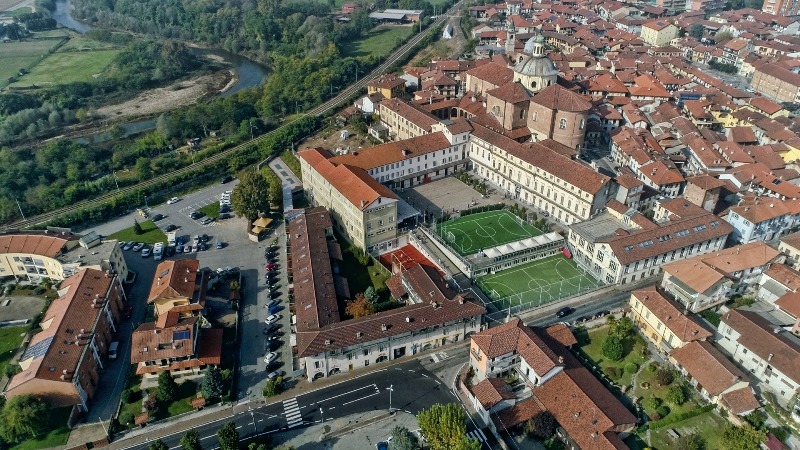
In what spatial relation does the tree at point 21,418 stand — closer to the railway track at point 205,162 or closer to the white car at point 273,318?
the white car at point 273,318

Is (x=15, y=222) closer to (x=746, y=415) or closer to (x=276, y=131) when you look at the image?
(x=276, y=131)

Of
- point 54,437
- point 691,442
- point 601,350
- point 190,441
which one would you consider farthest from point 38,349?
point 691,442

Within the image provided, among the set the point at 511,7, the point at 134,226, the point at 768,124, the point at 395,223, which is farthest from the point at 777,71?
the point at 134,226

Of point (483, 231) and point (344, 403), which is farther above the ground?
point (483, 231)

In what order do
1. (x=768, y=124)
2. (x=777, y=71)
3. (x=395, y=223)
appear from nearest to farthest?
(x=395, y=223) < (x=768, y=124) < (x=777, y=71)

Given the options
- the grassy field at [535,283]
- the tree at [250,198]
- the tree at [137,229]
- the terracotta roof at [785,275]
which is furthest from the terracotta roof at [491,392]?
the tree at [137,229]

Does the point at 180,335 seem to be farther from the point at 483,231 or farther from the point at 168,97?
the point at 168,97

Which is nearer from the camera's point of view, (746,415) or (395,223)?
(746,415)
